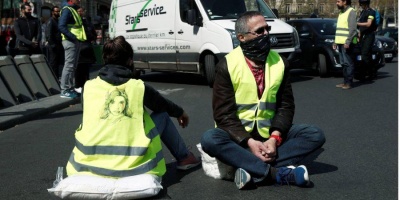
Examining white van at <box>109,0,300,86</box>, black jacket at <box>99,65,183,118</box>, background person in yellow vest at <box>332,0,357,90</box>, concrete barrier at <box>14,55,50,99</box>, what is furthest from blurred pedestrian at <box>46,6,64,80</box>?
black jacket at <box>99,65,183,118</box>

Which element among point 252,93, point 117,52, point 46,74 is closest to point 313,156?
point 252,93

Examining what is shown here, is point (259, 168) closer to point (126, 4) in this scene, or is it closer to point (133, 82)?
point (133, 82)

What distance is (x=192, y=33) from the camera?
47.5 ft

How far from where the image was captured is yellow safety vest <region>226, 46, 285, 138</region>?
5203mm

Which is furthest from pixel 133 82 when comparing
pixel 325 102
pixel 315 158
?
pixel 325 102

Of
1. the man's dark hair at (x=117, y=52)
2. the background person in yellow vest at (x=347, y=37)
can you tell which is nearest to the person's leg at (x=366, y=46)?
the background person in yellow vest at (x=347, y=37)

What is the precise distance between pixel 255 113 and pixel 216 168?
552 millimetres

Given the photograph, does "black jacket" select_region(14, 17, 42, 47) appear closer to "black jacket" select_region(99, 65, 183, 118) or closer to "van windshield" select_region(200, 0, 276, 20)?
"van windshield" select_region(200, 0, 276, 20)

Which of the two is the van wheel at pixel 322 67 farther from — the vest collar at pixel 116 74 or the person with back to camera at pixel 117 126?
the vest collar at pixel 116 74

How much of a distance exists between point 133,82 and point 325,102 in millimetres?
6418

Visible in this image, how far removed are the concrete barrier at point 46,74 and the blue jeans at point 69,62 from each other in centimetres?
94

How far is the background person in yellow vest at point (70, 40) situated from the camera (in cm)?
1178

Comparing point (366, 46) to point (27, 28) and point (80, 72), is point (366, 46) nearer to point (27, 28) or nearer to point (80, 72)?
point (80, 72)

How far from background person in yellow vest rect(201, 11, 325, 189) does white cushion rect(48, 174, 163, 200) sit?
68 centimetres
